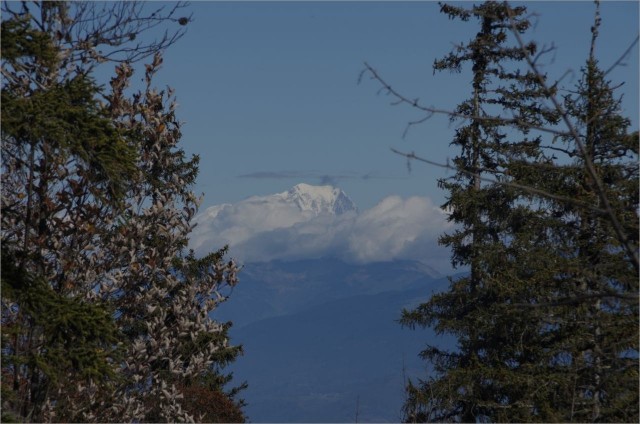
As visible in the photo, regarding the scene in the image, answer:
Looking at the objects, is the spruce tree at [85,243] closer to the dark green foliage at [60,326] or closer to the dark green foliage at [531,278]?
the dark green foliage at [60,326]

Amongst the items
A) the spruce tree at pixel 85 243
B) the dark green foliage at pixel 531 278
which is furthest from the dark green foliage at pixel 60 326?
the dark green foliage at pixel 531 278

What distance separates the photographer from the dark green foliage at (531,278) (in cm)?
1822

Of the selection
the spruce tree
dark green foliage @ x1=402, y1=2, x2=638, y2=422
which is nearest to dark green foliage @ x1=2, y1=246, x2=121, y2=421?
the spruce tree

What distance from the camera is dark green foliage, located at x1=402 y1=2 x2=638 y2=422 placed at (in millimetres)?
18219

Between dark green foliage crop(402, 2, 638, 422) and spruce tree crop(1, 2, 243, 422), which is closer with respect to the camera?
spruce tree crop(1, 2, 243, 422)

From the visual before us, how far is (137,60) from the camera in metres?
9.36

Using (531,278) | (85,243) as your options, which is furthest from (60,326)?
(531,278)

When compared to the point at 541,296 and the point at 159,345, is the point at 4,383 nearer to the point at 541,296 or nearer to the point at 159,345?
the point at 159,345

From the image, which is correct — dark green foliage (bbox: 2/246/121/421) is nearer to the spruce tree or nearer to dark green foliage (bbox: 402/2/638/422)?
the spruce tree

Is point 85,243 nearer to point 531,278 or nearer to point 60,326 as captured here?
point 60,326

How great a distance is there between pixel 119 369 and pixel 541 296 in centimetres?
1284

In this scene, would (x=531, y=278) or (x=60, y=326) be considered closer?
(x=60, y=326)

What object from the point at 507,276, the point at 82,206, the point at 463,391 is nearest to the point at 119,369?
the point at 82,206

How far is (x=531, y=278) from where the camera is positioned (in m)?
22.1
